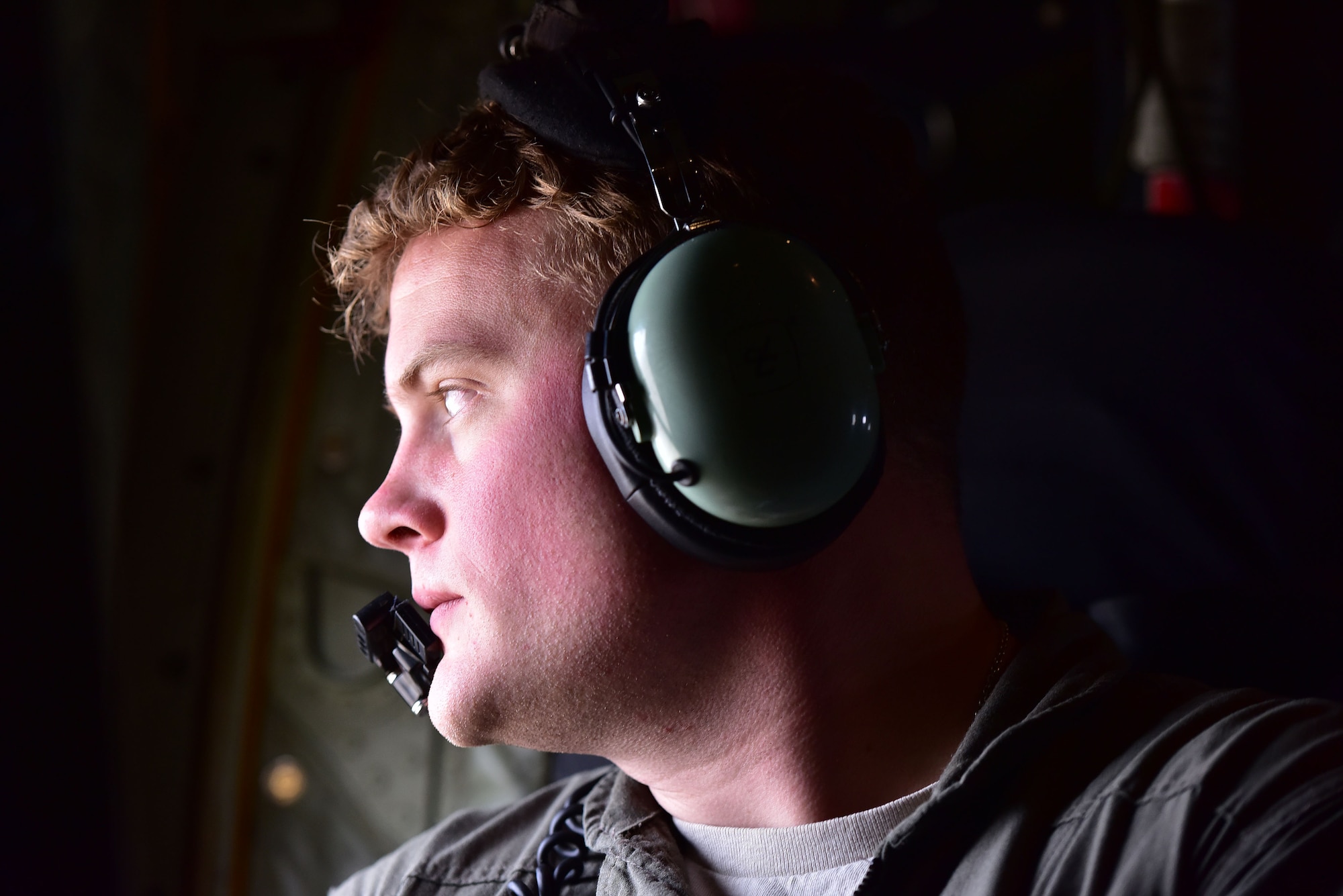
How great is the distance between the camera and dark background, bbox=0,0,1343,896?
4.35ft

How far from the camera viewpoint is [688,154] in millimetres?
872

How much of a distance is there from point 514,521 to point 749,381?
0.87 feet

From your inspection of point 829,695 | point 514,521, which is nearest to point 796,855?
point 829,695

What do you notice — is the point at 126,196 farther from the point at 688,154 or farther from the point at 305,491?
the point at 688,154

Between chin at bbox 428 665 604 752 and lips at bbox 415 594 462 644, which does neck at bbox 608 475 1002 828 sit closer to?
chin at bbox 428 665 604 752

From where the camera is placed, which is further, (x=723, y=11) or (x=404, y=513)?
(x=723, y=11)

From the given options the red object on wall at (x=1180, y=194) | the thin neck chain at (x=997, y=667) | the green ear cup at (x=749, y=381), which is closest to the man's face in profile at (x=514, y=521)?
the green ear cup at (x=749, y=381)

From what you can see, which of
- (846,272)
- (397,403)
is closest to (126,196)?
(397,403)

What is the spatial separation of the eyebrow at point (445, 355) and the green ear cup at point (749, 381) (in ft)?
0.64

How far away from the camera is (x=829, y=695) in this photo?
955 mm

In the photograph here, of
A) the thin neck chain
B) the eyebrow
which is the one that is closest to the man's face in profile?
the eyebrow

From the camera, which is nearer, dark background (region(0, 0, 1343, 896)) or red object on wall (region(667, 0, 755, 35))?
dark background (region(0, 0, 1343, 896))

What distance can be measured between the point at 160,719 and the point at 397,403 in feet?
4.47

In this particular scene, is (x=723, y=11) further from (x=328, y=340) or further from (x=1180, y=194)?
(x=328, y=340)
